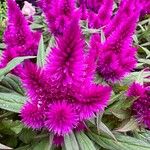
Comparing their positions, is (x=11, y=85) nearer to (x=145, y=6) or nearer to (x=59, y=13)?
(x=59, y=13)

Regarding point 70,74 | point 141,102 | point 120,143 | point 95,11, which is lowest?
point 120,143

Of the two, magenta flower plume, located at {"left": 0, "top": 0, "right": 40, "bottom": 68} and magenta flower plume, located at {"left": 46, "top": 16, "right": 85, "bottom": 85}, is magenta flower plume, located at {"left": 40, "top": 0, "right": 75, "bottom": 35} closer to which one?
magenta flower plume, located at {"left": 0, "top": 0, "right": 40, "bottom": 68}

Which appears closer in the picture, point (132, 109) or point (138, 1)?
point (132, 109)

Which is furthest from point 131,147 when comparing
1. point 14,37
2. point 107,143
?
point 14,37

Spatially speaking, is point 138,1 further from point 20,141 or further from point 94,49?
point 20,141

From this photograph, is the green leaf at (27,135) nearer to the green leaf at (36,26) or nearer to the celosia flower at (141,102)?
the celosia flower at (141,102)

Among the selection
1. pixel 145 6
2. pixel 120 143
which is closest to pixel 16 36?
→ pixel 120 143
